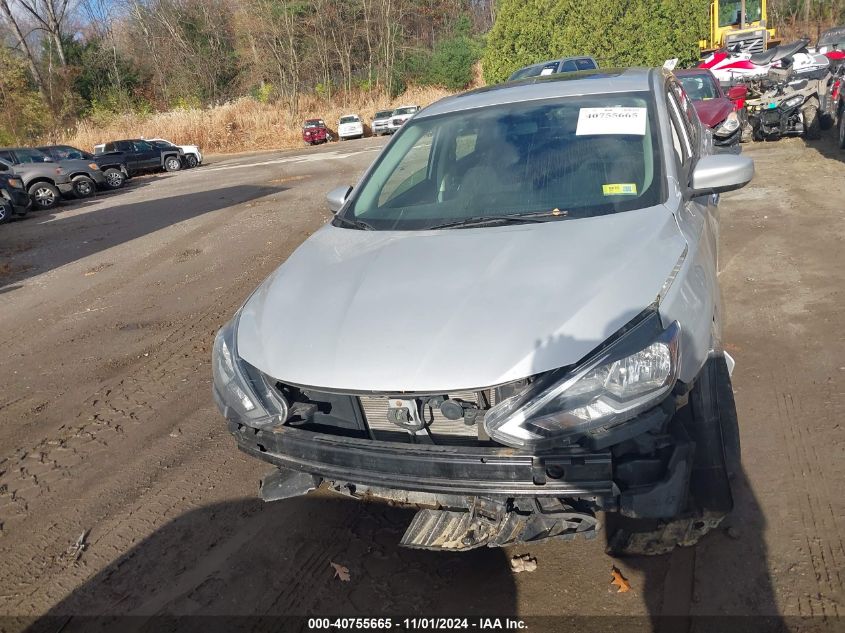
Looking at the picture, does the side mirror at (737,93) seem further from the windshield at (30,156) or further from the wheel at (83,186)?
the windshield at (30,156)

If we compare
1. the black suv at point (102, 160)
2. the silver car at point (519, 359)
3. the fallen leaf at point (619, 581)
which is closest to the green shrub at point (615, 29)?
the black suv at point (102, 160)

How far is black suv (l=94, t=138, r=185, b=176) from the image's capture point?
26.7 metres

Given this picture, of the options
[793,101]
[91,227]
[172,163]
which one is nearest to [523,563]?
[91,227]

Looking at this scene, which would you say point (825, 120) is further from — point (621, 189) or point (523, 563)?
point (523, 563)

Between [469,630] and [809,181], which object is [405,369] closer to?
[469,630]

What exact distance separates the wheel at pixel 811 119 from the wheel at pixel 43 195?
715 inches

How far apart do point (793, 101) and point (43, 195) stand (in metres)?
18.1

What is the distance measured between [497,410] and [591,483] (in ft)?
1.34

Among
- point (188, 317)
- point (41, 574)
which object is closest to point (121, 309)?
point (188, 317)

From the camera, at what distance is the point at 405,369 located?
258 cm

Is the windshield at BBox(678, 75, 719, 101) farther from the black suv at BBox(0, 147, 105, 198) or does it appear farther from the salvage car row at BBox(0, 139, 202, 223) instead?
the black suv at BBox(0, 147, 105, 198)

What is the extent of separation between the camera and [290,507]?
368 centimetres

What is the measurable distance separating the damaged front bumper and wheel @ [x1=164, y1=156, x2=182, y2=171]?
91.7 feet

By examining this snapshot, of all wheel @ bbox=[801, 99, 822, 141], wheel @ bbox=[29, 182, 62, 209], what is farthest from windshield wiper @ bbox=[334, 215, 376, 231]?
wheel @ bbox=[29, 182, 62, 209]
